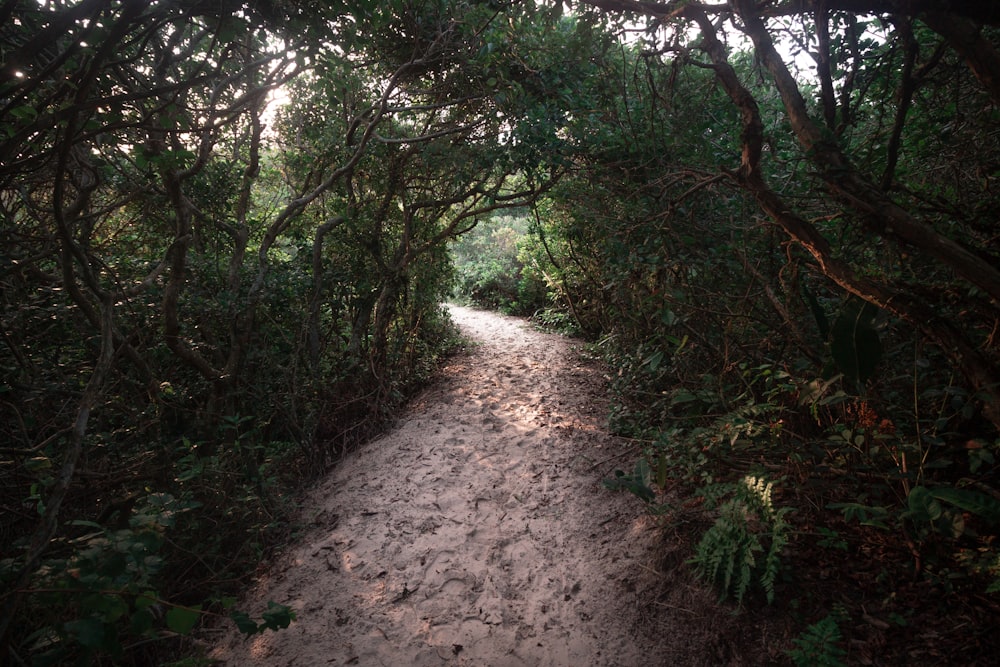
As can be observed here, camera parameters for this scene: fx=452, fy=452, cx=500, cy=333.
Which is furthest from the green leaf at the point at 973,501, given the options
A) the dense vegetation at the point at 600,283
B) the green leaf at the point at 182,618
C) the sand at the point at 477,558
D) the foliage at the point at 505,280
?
the foliage at the point at 505,280

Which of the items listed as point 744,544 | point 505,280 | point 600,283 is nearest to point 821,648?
point 744,544

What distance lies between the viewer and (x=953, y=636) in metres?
2.02

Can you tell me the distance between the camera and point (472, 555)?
3537 mm

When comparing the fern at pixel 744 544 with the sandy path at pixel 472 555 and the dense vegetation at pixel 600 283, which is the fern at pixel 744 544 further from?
the sandy path at pixel 472 555

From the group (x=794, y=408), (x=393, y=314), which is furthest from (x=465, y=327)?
(x=794, y=408)

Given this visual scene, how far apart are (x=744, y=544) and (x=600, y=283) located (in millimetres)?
4817

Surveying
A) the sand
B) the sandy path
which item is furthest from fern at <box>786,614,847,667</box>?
the sandy path

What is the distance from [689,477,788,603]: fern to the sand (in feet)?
0.94

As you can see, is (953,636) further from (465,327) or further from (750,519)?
(465,327)

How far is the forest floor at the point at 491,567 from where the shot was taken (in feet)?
8.90

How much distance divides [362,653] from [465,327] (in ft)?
25.0

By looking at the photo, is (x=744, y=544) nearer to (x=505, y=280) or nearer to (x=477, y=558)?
(x=477, y=558)

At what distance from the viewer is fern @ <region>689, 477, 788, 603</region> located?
7.94ft

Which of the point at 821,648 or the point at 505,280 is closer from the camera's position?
the point at 821,648
